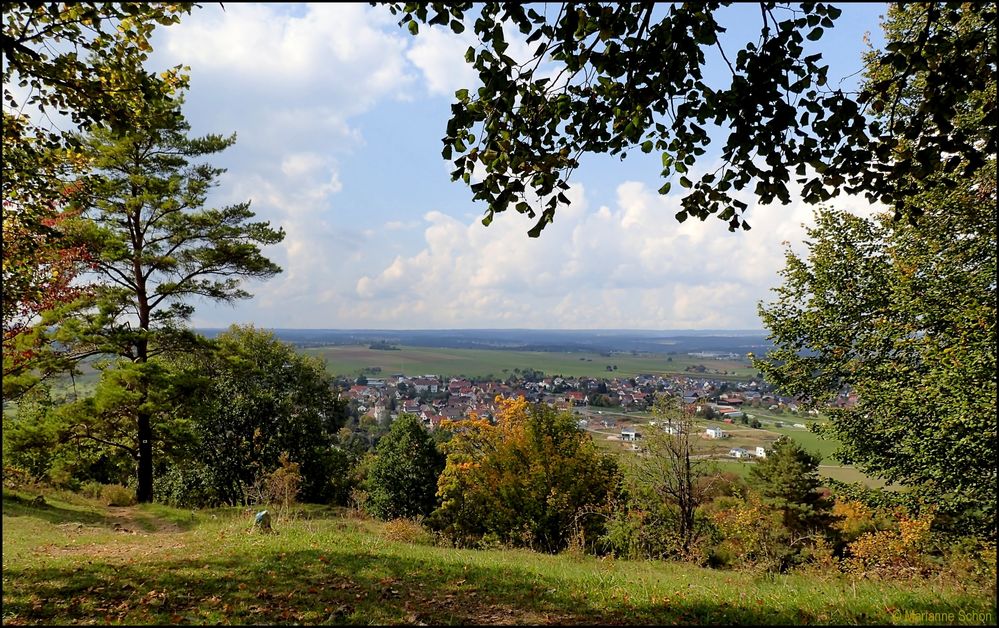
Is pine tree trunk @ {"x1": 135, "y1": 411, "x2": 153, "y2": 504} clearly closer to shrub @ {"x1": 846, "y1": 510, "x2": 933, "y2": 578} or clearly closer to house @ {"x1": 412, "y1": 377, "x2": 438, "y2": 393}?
shrub @ {"x1": 846, "y1": 510, "x2": 933, "y2": 578}

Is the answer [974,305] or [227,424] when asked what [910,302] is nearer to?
[974,305]

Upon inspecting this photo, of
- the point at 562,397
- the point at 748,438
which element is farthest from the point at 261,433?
the point at 562,397

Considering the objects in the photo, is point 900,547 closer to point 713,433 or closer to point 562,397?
point 713,433

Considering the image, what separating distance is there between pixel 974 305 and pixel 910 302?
1.47 metres

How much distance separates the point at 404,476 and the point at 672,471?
19.1 metres

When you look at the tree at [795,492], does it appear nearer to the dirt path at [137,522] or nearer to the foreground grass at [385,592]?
the foreground grass at [385,592]

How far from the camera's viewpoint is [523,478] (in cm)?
2514

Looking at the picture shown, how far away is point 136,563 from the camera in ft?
24.8

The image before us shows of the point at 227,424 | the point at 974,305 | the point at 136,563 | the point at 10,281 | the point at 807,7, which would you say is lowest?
the point at 227,424

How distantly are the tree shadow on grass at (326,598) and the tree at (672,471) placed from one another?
485 inches

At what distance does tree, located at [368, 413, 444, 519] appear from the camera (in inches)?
1240

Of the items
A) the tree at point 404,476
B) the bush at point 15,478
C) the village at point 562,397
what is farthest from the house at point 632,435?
the village at point 562,397

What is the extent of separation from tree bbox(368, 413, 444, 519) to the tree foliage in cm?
446

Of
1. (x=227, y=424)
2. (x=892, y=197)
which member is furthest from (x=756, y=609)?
(x=227, y=424)
